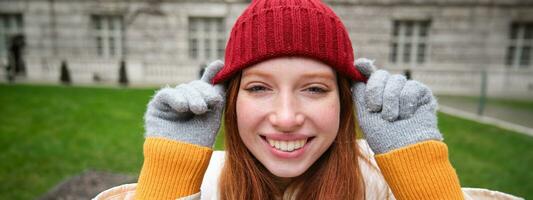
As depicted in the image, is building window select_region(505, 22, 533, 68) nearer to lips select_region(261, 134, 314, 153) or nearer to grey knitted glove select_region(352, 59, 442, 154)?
grey knitted glove select_region(352, 59, 442, 154)

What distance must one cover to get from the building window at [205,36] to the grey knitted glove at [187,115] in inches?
620

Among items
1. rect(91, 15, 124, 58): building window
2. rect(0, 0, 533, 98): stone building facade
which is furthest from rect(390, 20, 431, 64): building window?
rect(91, 15, 124, 58): building window

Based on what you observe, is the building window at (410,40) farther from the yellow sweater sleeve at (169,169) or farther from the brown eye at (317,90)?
the yellow sweater sleeve at (169,169)

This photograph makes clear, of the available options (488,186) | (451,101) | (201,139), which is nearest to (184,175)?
(201,139)

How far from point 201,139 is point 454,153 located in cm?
559

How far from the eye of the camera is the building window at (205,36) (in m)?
17.3

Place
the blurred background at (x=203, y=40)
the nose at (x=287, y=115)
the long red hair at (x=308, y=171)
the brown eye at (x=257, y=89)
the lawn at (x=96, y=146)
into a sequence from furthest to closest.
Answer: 1. the blurred background at (x=203, y=40)
2. the lawn at (x=96, y=146)
3. the long red hair at (x=308, y=171)
4. the brown eye at (x=257, y=89)
5. the nose at (x=287, y=115)

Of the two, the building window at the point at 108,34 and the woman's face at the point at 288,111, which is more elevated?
the building window at the point at 108,34

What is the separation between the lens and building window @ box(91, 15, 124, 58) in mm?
17203

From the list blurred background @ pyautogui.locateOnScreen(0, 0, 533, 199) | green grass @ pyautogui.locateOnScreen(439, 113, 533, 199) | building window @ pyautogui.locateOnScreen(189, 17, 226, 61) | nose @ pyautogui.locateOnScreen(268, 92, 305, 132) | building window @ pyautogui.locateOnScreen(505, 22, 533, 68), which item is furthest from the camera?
Answer: building window @ pyautogui.locateOnScreen(189, 17, 226, 61)

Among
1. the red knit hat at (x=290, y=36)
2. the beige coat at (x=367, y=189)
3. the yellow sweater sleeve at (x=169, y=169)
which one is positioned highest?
the red knit hat at (x=290, y=36)

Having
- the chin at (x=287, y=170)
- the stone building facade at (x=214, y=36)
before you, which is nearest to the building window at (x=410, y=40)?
the stone building facade at (x=214, y=36)

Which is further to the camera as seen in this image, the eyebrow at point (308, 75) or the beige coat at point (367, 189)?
the beige coat at point (367, 189)

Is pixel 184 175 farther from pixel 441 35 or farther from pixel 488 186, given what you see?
pixel 441 35
